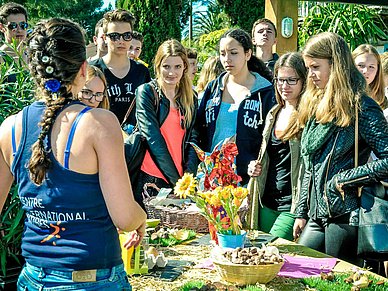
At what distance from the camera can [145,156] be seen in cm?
368

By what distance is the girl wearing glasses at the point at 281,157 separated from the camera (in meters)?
3.19

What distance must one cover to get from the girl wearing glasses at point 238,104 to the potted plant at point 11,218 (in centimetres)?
158

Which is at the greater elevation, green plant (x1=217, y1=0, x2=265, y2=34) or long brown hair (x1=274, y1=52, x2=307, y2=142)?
green plant (x1=217, y1=0, x2=265, y2=34)

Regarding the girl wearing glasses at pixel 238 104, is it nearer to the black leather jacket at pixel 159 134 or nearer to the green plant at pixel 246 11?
the black leather jacket at pixel 159 134

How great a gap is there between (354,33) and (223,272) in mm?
9038

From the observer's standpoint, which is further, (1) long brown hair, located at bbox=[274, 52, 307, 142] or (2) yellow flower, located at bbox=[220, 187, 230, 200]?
(1) long brown hair, located at bbox=[274, 52, 307, 142]

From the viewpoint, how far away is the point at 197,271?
6.99 ft

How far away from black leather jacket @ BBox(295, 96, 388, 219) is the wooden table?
0.26 metres

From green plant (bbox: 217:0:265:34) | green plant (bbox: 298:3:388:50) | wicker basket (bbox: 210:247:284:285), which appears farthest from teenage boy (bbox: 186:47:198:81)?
green plant (bbox: 217:0:265:34)

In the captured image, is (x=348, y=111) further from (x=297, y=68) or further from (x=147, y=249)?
(x=147, y=249)

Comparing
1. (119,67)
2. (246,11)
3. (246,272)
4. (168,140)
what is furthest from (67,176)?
(246,11)

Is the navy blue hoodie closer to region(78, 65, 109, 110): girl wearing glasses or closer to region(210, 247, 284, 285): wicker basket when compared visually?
region(78, 65, 109, 110): girl wearing glasses

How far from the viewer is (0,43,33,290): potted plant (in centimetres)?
222

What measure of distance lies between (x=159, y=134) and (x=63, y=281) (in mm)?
2177
